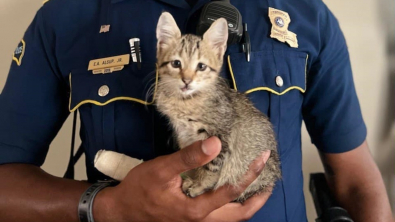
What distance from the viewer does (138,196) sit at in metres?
0.88

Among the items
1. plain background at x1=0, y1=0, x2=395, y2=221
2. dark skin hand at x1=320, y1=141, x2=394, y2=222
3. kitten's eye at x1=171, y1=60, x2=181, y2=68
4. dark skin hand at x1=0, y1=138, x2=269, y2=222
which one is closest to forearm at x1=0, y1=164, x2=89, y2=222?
dark skin hand at x1=0, y1=138, x2=269, y2=222

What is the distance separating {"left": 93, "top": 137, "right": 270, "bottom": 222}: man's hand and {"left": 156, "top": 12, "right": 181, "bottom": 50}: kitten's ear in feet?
1.11

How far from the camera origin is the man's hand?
0.82m

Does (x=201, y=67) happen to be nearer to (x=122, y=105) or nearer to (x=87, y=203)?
(x=122, y=105)

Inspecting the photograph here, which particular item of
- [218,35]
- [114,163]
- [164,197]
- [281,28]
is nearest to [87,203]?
[114,163]

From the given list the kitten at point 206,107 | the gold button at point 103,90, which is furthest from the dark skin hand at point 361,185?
the gold button at point 103,90

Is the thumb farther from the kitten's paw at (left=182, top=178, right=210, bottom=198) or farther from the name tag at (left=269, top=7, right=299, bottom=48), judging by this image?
the name tag at (left=269, top=7, right=299, bottom=48)

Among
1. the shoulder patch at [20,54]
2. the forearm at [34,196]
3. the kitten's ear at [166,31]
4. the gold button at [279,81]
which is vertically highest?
the kitten's ear at [166,31]

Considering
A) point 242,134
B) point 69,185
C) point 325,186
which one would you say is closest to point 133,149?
→ point 69,185

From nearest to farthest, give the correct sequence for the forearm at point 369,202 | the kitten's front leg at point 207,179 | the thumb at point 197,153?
the thumb at point 197,153, the kitten's front leg at point 207,179, the forearm at point 369,202

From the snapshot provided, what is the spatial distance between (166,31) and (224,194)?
1.53 feet

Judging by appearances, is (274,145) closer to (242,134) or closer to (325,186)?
(242,134)

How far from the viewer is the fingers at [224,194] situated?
2.75 ft

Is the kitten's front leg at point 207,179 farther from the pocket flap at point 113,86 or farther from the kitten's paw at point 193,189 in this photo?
the pocket flap at point 113,86
